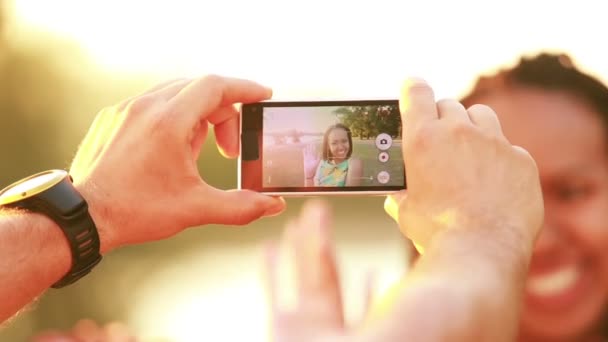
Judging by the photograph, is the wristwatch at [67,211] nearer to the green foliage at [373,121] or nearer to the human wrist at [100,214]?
the human wrist at [100,214]

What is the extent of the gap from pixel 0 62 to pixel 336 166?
1953cm

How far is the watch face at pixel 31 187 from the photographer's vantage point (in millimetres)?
3352

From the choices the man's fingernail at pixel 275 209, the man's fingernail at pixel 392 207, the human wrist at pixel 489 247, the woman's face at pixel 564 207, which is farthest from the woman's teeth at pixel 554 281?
the human wrist at pixel 489 247

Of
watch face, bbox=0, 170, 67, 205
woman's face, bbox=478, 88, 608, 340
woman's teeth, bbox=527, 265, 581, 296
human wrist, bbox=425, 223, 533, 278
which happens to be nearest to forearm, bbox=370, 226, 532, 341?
human wrist, bbox=425, 223, 533, 278

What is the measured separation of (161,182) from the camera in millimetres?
3461

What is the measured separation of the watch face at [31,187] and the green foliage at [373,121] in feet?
3.40

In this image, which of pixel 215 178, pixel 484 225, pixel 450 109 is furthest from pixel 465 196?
pixel 215 178

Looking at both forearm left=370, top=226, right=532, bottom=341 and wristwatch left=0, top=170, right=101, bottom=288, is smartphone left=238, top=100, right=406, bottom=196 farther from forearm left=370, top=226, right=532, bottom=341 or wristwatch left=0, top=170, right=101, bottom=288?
forearm left=370, top=226, right=532, bottom=341

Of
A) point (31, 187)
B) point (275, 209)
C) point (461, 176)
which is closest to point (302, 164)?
point (275, 209)

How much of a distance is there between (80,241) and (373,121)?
3.66ft

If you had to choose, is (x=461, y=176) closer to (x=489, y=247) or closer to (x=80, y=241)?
(x=489, y=247)

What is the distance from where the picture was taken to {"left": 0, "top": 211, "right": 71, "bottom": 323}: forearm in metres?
3.24

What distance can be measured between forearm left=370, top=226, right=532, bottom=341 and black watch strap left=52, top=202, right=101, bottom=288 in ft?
4.99

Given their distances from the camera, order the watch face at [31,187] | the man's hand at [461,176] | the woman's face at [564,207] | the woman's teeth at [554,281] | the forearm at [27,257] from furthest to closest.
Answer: the woman's teeth at [554,281] → the woman's face at [564,207] → the watch face at [31,187] → the forearm at [27,257] → the man's hand at [461,176]
